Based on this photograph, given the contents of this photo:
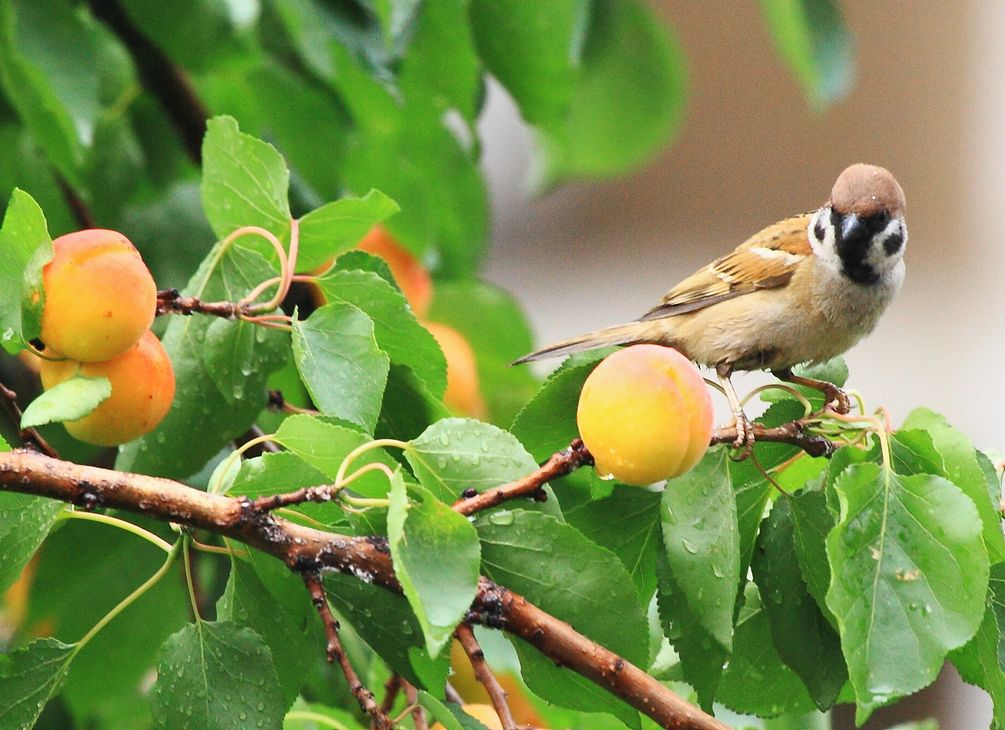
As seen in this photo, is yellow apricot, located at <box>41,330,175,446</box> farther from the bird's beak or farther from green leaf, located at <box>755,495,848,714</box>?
the bird's beak

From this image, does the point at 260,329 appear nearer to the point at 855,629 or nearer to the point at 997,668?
the point at 855,629

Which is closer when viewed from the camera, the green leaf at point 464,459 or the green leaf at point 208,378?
the green leaf at point 464,459

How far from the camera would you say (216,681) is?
3.68ft

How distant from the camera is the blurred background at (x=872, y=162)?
7.80 metres

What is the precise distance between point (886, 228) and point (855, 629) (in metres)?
1.23

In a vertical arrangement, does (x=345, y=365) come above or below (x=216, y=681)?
above

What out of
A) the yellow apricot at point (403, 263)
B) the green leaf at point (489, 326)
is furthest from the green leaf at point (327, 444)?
the green leaf at point (489, 326)

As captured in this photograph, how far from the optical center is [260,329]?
4.45ft

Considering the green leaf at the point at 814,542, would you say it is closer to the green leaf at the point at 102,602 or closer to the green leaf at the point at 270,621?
the green leaf at the point at 270,621

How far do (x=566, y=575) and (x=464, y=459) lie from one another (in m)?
0.13

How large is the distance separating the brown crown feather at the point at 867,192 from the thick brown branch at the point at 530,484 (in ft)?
3.67

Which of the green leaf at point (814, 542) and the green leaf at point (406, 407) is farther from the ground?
the green leaf at point (814, 542)

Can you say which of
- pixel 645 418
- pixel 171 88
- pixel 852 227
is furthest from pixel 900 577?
pixel 171 88

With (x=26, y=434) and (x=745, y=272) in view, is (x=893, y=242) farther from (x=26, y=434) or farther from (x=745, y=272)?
(x=26, y=434)
